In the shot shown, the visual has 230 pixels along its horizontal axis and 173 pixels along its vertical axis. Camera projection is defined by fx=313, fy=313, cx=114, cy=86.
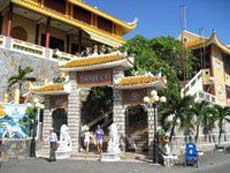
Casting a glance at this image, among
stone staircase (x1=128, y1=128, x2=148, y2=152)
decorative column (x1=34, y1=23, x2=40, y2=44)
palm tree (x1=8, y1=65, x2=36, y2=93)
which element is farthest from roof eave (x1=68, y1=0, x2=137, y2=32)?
stone staircase (x1=128, y1=128, x2=148, y2=152)

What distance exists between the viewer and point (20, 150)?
14656mm

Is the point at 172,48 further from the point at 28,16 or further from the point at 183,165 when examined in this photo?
the point at 183,165

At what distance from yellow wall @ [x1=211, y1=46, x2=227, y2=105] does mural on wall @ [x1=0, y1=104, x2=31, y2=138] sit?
62.9ft

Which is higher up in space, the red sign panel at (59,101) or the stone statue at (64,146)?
the red sign panel at (59,101)

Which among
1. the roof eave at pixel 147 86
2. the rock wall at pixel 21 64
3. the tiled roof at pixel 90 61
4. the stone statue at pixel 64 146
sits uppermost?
the rock wall at pixel 21 64

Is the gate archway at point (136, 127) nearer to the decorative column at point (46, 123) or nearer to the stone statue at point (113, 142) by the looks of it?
the stone statue at point (113, 142)

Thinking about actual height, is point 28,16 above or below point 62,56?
above

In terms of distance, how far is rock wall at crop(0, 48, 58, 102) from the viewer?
19886 millimetres

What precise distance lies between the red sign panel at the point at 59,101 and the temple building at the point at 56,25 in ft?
20.5

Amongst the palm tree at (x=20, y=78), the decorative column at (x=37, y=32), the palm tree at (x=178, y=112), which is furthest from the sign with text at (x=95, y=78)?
the decorative column at (x=37, y=32)

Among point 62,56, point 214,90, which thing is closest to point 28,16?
point 62,56

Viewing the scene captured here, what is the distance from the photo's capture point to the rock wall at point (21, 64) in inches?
783

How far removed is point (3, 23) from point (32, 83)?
9175 mm

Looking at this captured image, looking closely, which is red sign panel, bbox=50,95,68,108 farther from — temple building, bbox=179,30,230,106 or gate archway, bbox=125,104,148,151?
temple building, bbox=179,30,230,106
